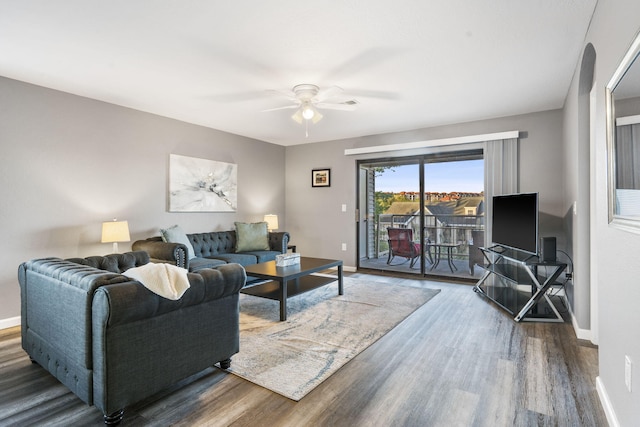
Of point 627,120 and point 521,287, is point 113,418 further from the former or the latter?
point 521,287

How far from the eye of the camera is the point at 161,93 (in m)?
3.87

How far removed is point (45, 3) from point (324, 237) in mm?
5054

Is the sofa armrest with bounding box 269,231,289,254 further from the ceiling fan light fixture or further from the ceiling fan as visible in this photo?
the ceiling fan light fixture

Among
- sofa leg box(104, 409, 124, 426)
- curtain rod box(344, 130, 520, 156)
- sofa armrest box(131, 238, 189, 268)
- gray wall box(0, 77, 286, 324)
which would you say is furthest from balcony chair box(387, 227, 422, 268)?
sofa leg box(104, 409, 124, 426)

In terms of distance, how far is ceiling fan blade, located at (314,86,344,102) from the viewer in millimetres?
3631

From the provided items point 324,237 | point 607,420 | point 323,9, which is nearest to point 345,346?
point 607,420

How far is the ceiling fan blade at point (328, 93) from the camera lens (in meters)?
3.63

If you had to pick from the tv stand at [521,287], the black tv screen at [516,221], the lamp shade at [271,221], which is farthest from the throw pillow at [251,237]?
the black tv screen at [516,221]

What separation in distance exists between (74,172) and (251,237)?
8.06 ft

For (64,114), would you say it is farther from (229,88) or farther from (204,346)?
(204,346)

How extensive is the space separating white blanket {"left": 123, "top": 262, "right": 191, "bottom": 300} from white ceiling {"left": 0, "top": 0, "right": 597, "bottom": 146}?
1.70 m

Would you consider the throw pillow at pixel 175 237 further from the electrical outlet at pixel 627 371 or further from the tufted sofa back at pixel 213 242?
the electrical outlet at pixel 627 371

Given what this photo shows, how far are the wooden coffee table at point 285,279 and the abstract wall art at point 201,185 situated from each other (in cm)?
176

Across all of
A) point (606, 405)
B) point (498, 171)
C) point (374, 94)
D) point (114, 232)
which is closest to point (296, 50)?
point (374, 94)
